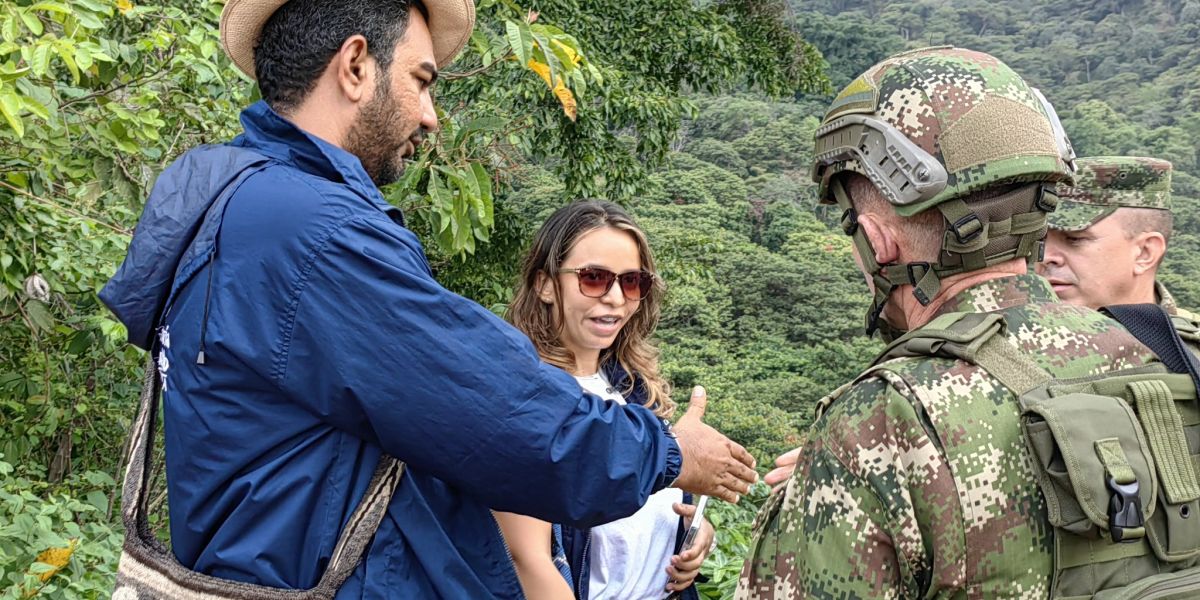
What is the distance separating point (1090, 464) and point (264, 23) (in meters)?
1.67

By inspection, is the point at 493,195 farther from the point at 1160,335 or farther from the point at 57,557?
the point at 1160,335

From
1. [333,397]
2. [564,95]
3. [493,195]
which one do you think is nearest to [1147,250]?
[564,95]

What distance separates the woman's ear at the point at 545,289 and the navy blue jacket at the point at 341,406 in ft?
4.02

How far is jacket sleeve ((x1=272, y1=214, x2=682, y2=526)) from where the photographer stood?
5.50 feet

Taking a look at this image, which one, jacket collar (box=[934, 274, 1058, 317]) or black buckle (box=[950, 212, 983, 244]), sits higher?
black buckle (box=[950, 212, 983, 244])

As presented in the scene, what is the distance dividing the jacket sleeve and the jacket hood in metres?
0.26

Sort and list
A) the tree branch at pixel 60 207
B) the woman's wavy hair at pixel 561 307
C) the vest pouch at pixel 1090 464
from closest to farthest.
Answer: the vest pouch at pixel 1090 464 → the woman's wavy hair at pixel 561 307 → the tree branch at pixel 60 207

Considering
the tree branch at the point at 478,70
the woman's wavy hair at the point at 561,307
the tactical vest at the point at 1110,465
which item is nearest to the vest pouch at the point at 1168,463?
the tactical vest at the point at 1110,465

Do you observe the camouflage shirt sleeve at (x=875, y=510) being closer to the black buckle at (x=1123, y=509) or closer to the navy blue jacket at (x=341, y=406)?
the black buckle at (x=1123, y=509)

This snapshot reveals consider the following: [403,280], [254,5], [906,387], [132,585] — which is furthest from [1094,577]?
[254,5]

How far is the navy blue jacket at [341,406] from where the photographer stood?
1684 mm

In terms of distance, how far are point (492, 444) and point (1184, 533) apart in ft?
3.42

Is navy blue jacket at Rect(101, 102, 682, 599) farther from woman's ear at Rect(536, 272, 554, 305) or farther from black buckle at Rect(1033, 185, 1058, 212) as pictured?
woman's ear at Rect(536, 272, 554, 305)

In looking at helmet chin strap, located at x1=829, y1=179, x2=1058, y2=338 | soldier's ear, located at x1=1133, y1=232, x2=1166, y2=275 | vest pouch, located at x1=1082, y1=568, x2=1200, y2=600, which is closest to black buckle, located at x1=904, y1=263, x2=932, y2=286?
helmet chin strap, located at x1=829, y1=179, x2=1058, y2=338
